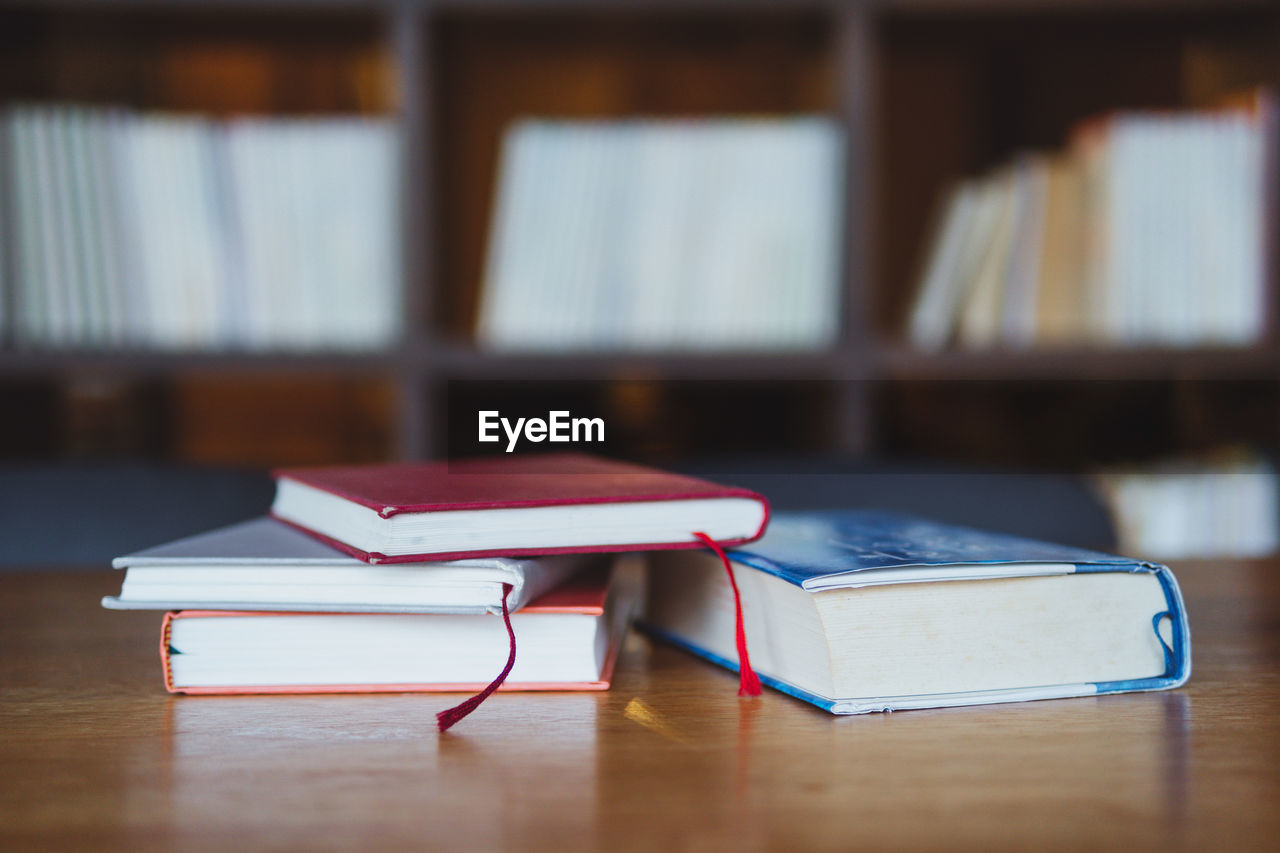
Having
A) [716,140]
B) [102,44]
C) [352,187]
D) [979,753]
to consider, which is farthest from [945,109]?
[979,753]

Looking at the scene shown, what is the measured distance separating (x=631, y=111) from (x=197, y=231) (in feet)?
2.91

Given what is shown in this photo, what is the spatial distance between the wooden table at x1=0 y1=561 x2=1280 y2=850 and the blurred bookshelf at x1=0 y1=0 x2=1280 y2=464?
1.04 m

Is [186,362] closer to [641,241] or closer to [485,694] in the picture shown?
[641,241]

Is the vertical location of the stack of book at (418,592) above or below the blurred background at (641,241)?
below

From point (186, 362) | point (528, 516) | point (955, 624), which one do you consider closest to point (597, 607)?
point (528, 516)

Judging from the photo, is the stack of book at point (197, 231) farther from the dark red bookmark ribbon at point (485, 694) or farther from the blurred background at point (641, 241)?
the dark red bookmark ribbon at point (485, 694)

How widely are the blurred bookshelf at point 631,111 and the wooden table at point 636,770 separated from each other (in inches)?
40.9

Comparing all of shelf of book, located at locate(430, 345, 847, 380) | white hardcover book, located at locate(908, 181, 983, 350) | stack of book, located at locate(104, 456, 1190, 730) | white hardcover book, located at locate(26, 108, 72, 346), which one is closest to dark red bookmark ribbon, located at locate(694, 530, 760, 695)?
stack of book, located at locate(104, 456, 1190, 730)

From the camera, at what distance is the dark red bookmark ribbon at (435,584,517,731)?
0.46m

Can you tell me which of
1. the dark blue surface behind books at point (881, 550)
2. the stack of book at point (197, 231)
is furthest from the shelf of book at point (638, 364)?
the dark blue surface behind books at point (881, 550)

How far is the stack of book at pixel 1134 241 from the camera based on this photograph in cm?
157

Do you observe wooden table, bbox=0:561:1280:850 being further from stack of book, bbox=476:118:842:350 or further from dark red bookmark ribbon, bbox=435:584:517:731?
stack of book, bbox=476:118:842:350

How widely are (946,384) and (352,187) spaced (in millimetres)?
1187

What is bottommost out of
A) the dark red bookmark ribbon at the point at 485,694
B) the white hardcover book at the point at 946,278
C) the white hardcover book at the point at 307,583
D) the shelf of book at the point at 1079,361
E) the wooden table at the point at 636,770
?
the wooden table at the point at 636,770
